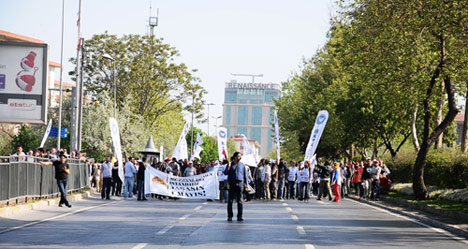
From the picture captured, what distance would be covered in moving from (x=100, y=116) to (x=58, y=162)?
138 feet

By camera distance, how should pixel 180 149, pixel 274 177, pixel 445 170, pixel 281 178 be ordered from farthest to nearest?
pixel 180 149, pixel 281 178, pixel 274 177, pixel 445 170

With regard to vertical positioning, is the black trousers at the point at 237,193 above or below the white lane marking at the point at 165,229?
above

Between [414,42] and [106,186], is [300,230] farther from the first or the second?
[106,186]

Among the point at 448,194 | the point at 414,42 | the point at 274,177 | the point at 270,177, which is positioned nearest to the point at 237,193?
the point at 414,42

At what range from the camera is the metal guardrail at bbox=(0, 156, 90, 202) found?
19.8 meters

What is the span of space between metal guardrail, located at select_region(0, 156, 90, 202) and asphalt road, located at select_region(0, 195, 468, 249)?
869 mm

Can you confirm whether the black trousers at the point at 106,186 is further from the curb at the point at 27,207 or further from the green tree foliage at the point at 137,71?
the green tree foliage at the point at 137,71

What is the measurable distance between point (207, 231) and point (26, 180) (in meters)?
8.82

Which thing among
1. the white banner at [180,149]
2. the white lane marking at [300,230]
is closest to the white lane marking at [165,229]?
the white lane marking at [300,230]

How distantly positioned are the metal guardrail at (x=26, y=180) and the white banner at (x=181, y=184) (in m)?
3.30

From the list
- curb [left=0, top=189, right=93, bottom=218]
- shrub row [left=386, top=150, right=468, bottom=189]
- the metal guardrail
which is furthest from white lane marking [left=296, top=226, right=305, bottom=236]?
shrub row [left=386, top=150, right=468, bottom=189]

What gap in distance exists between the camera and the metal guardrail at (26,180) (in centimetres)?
1984

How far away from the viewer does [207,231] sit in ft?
51.1

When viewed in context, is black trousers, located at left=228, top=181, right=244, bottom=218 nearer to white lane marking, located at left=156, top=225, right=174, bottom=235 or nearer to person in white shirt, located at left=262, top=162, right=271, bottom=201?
white lane marking, located at left=156, top=225, right=174, bottom=235
